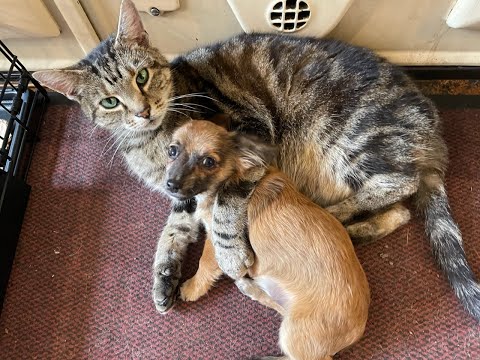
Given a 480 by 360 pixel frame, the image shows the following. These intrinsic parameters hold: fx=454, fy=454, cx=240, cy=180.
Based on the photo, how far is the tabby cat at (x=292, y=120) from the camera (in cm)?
154

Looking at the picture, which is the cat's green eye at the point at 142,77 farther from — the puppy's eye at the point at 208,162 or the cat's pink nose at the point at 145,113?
the puppy's eye at the point at 208,162

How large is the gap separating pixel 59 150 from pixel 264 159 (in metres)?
1.09

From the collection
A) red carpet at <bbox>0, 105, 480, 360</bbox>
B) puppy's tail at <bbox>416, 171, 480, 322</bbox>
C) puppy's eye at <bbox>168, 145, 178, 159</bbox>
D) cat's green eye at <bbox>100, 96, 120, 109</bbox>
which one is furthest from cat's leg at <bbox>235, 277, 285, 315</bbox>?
cat's green eye at <bbox>100, 96, 120, 109</bbox>

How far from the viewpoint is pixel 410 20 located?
1.90 meters

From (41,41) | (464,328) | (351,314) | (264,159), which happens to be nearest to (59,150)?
(41,41)

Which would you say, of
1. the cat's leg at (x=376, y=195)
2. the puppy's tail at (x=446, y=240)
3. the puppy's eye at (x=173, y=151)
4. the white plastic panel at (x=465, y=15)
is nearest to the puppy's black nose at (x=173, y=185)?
the puppy's eye at (x=173, y=151)

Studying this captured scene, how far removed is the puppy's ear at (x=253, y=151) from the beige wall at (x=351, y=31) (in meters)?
0.71

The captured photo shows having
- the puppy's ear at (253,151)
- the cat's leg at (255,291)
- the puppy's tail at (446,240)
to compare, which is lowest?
the puppy's tail at (446,240)

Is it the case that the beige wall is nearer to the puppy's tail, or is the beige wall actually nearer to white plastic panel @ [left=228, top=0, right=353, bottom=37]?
white plastic panel @ [left=228, top=0, right=353, bottom=37]

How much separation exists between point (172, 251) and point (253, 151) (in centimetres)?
56

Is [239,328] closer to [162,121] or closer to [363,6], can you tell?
[162,121]

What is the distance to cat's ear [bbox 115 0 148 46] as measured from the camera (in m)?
1.45

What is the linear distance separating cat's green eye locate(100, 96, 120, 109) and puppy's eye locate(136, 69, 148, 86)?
0.10 metres

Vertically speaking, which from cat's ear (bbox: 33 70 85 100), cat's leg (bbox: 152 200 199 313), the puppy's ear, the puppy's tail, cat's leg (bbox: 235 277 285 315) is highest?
cat's ear (bbox: 33 70 85 100)
